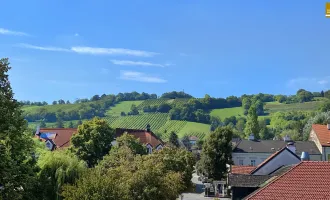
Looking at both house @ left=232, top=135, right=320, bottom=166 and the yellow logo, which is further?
house @ left=232, top=135, right=320, bottom=166

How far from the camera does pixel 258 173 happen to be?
4344 centimetres

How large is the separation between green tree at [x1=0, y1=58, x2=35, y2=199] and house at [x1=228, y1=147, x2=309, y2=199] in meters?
17.0

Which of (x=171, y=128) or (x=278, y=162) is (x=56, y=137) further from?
(x=171, y=128)

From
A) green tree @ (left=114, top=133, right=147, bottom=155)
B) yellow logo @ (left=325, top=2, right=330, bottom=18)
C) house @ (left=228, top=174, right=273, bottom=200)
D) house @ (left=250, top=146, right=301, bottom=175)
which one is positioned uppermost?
yellow logo @ (left=325, top=2, right=330, bottom=18)

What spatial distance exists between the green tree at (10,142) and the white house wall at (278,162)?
86.7 feet

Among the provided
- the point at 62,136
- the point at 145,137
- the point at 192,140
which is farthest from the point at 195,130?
the point at 62,136

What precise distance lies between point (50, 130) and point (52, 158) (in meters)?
50.7

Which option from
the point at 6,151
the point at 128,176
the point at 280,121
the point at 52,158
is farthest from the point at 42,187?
the point at 280,121

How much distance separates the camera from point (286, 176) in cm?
2442

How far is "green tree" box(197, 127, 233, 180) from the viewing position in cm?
6266

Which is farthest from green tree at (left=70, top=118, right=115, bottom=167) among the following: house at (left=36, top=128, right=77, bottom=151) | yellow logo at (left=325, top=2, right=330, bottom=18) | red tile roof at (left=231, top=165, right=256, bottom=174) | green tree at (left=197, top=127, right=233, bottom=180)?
yellow logo at (left=325, top=2, right=330, bottom=18)

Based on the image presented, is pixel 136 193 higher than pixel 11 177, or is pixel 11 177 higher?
pixel 11 177

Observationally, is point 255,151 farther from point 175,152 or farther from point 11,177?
→ point 11,177

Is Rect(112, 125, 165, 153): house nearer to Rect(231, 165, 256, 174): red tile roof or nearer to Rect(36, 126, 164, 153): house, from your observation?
Rect(36, 126, 164, 153): house
